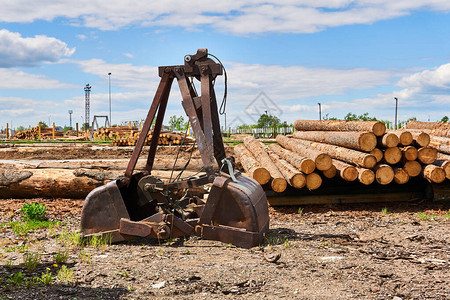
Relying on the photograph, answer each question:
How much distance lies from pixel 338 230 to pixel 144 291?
14.5ft

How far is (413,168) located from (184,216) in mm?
5427

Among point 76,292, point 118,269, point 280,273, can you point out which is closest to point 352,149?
point 280,273

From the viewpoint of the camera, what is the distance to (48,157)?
18.0 meters

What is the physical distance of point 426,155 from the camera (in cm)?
949

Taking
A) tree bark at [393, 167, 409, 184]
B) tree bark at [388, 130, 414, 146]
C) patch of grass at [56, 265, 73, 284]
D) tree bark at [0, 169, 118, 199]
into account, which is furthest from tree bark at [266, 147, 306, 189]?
patch of grass at [56, 265, 73, 284]

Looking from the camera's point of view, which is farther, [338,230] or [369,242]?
[338,230]

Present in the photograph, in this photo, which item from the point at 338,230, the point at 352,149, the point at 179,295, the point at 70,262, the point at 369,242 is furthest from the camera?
the point at 352,149

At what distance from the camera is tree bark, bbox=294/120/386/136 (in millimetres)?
9492

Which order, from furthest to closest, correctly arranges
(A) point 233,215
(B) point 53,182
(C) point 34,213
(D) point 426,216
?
→ (B) point 53,182, (D) point 426,216, (C) point 34,213, (A) point 233,215

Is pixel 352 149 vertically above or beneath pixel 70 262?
above

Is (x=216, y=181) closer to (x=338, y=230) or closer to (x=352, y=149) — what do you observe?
(x=338, y=230)

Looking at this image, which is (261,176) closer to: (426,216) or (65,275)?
(426,216)

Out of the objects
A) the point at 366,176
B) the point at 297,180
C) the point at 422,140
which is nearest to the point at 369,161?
the point at 366,176

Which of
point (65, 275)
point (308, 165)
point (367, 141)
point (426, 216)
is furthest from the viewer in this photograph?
point (367, 141)
